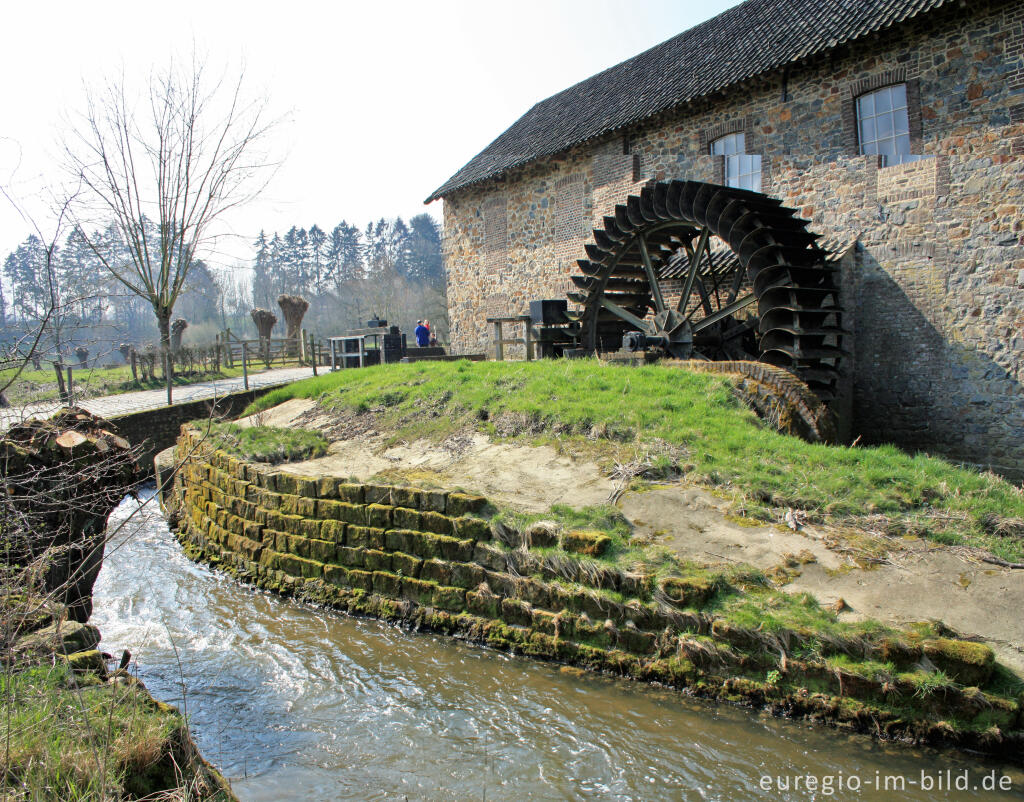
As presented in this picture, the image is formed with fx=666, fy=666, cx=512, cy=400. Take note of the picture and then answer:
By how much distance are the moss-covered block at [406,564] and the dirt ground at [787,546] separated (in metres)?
0.78

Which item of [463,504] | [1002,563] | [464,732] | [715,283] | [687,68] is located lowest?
[464,732]

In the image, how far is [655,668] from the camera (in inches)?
175

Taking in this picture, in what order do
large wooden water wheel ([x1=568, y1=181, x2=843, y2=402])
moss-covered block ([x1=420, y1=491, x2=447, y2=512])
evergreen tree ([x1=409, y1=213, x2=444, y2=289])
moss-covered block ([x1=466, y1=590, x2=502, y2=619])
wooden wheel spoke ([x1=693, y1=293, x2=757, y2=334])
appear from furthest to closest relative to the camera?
evergreen tree ([x1=409, y1=213, x2=444, y2=289]) < wooden wheel spoke ([x1=693, y1=293, x2=757, y2=334]) < large wooden water wheel ([x1=568, y1=181, x2=843, y2=402]) < moss-covered block ([x1=420, y1=491, x2=447, y2=512]) < moss-covered block ([x1=466, y1=590, x2=502, y2=619])

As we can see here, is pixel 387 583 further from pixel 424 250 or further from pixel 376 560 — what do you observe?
pixel 424 250

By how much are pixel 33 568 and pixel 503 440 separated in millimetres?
4908

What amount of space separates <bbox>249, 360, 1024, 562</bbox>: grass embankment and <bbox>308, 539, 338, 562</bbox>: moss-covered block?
79.4 inches

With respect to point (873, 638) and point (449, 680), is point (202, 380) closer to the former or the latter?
point (449, 680)

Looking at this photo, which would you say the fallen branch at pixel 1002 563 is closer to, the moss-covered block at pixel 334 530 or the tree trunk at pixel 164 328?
the moss-covered block at pixel 334 530

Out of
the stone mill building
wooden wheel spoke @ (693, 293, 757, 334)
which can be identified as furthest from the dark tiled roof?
wooden wheel spoke @ (693, 293, 757, 334)

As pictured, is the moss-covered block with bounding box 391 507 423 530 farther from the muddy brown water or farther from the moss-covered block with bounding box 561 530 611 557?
the moss-covered block with bounding box 561 530 611 557

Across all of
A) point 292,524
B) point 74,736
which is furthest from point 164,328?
point 74,736

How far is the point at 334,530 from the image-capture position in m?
6.57

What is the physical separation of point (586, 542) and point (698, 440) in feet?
6.49

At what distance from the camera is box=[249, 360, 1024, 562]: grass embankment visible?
16.5 feet
